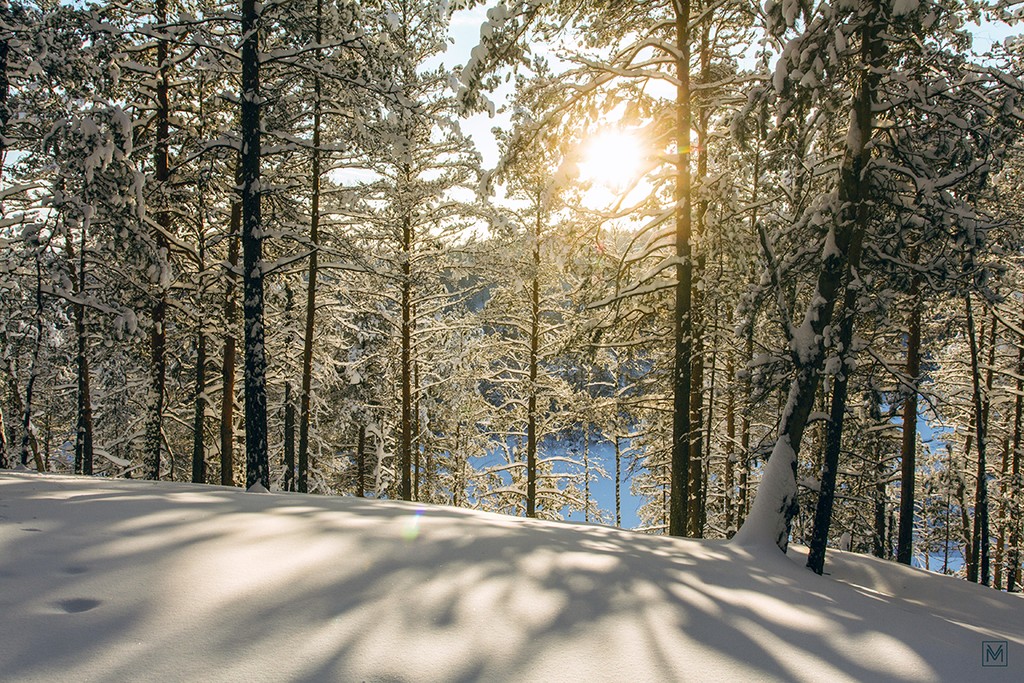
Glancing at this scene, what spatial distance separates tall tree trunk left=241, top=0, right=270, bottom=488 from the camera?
28.8 ft

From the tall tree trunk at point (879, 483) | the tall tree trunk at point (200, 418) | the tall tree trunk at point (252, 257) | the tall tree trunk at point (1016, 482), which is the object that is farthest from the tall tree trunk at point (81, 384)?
the tall tree trunk at point (1016, 482)

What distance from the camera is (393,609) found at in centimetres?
319

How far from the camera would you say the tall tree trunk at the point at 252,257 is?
346 inches

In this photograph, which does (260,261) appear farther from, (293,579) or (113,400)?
(113,400)

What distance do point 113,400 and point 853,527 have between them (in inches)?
787

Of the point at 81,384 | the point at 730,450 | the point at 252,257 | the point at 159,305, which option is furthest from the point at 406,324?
the point at 730,450

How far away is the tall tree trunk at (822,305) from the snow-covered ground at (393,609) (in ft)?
6.05

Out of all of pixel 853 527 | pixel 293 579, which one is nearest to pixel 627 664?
pixel 293 579

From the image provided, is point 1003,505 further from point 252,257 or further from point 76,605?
point 76,605

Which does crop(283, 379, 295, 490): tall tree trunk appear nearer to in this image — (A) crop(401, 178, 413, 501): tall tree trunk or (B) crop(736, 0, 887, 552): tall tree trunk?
(A) crop(401, 178, 413, 501): tall tree trunk

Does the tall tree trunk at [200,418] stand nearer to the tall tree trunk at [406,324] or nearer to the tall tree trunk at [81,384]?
the tall tree trunk at [81,384]

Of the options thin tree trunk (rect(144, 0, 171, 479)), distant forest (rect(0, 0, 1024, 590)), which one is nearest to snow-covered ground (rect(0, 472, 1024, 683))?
distant forest (rect(0, 0, 1024, 590))

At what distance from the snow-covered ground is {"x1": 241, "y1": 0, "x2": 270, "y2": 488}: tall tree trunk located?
11.9 ft

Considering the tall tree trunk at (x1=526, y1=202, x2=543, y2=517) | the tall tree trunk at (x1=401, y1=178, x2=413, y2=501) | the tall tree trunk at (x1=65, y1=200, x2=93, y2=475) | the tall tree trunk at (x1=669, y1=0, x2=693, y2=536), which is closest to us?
the tall tree trunk at (x1=669, y1=0, x2=693, y2=536)
